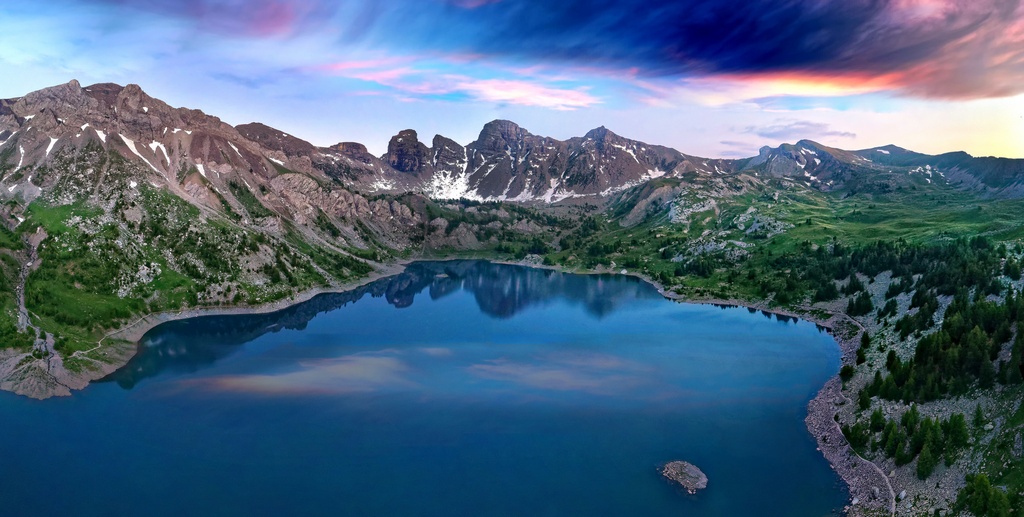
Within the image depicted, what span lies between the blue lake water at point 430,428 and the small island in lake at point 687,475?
116 centimetres

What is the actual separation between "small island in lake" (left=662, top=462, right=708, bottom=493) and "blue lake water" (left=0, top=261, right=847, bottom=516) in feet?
3.80

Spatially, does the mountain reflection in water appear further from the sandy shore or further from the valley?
the valley

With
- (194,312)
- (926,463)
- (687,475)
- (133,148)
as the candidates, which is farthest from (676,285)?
Result: (133,148)

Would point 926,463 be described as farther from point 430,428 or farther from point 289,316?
point 289,316

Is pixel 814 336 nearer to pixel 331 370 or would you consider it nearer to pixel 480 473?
pixel 480 473

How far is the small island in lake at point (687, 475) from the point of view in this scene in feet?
186

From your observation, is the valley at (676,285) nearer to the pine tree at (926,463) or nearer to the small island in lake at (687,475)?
the pine tree at (926,463)

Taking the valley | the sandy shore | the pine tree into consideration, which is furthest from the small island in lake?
the sandy shore

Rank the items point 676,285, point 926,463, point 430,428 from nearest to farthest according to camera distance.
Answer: point 926,463 → point 430,428 → point 676,285

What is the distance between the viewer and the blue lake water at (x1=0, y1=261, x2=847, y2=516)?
179ft

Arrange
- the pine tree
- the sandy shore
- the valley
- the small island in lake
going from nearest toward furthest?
the pine tree
the valley
the small island in lake
the sandy shore

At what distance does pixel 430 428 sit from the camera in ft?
226

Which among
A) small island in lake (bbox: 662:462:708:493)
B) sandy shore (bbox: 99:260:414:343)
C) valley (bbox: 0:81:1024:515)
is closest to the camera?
valley (bbox: 0:81:1024:515)

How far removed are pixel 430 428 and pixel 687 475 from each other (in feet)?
100
